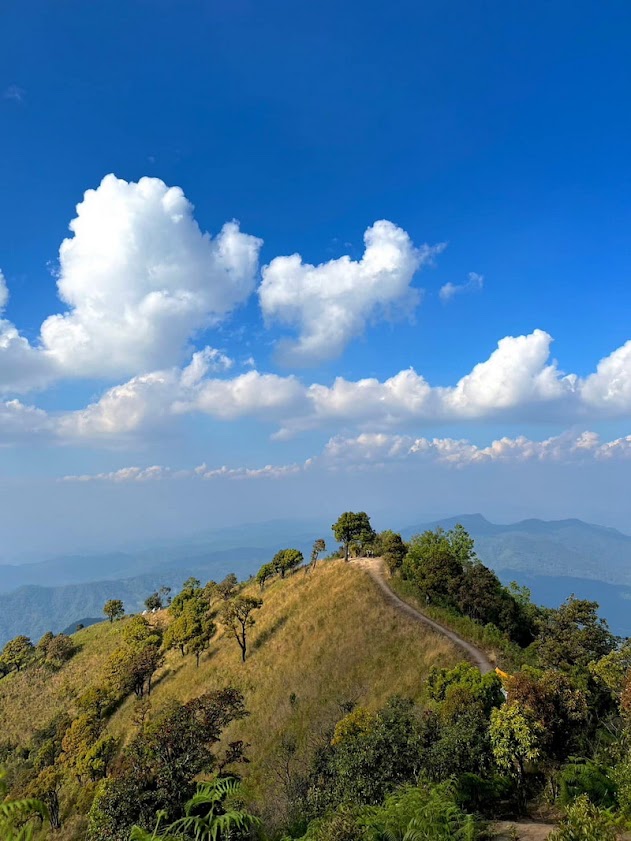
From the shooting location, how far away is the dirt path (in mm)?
41816

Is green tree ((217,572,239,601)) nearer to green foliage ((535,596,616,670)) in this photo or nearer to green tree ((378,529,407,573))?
green tree ((378,529,407,573))

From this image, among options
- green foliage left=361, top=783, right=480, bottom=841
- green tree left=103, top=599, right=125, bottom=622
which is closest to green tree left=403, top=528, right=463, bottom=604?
green foliage left=361, top=783, right=480, bottom=841

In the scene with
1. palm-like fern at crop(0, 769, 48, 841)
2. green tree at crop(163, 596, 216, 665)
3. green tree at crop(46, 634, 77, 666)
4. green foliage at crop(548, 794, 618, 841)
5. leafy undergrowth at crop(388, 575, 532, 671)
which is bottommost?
green tree at crop(46, 634, 77, 666)

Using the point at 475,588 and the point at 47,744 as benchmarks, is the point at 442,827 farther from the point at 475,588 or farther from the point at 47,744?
the point at 47,744

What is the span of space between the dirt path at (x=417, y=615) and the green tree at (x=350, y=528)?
12.2 feet

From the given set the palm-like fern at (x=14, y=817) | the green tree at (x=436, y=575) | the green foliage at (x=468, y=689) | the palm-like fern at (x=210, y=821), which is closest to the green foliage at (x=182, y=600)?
the green tree at (x=436, y=575)

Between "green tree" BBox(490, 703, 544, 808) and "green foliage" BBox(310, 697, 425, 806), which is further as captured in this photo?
"green tree" BBox(490, 703, 544, 808)

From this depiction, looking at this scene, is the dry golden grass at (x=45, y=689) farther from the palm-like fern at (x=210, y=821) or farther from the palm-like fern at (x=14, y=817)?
the palm-like fern at (x=14, y=817)

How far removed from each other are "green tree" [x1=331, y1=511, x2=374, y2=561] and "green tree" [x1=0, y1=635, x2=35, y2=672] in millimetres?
59330

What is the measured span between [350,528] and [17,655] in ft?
214

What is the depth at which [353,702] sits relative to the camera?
135ft

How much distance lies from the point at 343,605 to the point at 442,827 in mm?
50103

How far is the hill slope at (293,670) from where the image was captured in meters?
41.6

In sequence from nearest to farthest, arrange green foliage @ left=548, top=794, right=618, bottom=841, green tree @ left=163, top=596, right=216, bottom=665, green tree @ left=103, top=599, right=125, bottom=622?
green foliage @ left=548, top=794, right=618, bottom=841 → green tree @ left=163, top=596, right=216, bottom=665 → green tree @ left=103, top=599, right=125, bottom=622
